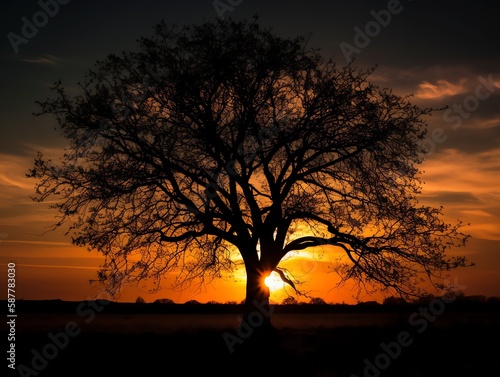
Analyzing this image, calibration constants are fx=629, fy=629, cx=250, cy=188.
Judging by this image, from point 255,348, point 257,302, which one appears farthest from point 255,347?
point 257,302

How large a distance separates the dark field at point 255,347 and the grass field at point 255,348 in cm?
3

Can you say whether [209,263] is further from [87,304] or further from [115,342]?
[87,304]

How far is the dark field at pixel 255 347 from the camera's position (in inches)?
659

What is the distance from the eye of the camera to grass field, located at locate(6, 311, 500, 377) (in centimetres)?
1672

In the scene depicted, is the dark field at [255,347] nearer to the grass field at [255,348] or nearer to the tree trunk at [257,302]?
the grass field at [255,348]

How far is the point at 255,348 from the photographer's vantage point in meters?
19.2

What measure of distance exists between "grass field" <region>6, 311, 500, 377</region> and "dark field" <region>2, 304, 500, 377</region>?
0.09 feet

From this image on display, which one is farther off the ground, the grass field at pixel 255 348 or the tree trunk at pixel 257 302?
the tree trunk at pixel 257 302

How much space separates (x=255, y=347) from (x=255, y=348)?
4.3 inches

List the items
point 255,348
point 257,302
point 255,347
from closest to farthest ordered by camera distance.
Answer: point 255,348, point 255,347, point 257,302

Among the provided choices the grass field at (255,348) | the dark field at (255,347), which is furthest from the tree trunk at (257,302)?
the grass field at (255,348)

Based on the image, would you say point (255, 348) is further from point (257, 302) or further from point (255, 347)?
point (257, 302)

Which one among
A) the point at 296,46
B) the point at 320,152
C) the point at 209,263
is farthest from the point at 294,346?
the point at 296,46

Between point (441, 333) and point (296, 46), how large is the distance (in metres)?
10.8
